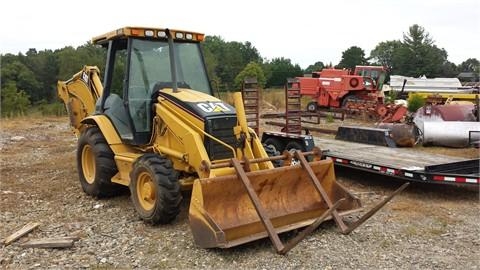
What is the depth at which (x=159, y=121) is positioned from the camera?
629 cm

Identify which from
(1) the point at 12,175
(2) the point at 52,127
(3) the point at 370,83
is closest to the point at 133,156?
(1) the point at 12,175

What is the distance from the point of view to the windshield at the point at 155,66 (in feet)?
21.5

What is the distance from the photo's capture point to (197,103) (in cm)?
598

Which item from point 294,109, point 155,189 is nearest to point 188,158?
point 155,189

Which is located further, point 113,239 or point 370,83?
point 370,83

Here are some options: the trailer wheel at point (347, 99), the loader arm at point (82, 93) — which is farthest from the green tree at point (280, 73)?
the loader arm at point (82, 93)

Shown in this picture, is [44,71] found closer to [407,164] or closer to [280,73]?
[280,73]

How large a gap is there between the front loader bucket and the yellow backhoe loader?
11mm

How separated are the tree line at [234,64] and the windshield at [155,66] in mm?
27600

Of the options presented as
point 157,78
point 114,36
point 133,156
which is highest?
point 114,36

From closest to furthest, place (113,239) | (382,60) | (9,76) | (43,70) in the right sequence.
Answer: (113,239)
(9,76)
(43,70)
(382,60)

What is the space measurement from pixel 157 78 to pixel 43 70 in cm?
5285

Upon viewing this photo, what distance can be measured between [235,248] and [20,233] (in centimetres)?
252

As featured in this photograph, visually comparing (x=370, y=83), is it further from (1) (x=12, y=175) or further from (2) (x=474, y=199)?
(1) (x=12, y=175)
